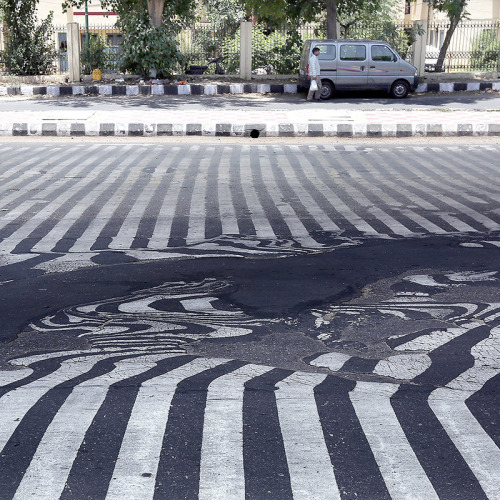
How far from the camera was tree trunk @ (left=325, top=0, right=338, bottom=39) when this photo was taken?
82.8 ft

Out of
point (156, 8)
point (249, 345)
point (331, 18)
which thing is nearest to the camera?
point (249, 345)

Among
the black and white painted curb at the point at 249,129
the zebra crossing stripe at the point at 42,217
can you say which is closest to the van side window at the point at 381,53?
the black and white painted curb at the point at 249,129

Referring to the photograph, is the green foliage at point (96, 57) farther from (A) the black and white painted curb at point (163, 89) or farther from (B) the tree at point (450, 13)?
(B) the tree at point (450, 13)

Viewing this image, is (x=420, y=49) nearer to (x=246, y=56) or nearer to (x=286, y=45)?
(x=286, y=45)

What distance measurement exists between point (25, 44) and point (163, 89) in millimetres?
6351

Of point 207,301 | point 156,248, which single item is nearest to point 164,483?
point 207,301

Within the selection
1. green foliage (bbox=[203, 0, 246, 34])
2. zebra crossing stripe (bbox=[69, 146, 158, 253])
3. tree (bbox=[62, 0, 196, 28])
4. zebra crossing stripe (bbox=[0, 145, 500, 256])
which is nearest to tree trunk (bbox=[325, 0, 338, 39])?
tree (bbox=[62, 0, 196, 28])

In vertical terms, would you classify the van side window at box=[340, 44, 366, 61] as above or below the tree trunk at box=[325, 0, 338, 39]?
below

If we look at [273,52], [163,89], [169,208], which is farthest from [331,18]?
[169,208]

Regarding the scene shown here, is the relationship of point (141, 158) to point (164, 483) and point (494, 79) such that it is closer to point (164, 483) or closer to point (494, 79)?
point (164, 483)

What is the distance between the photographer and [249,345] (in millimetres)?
4355

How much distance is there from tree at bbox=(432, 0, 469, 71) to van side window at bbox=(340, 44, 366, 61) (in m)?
4.85

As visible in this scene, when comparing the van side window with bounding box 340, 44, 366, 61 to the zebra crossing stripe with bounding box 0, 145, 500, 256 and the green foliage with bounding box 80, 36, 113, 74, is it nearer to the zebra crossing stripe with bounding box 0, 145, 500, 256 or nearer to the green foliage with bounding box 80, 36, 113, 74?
the green foliage with bounding box 80, 36, 113, 74

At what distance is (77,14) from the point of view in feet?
140
